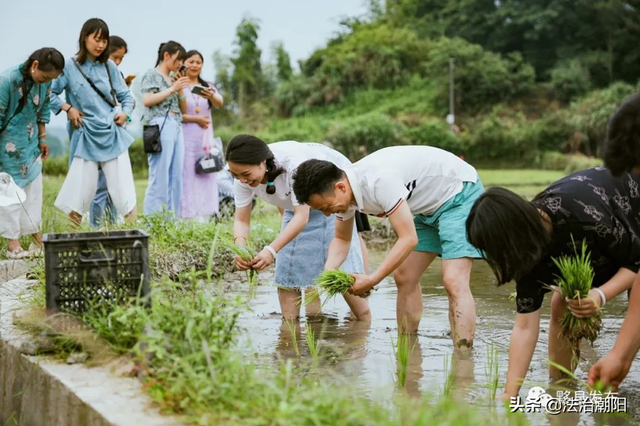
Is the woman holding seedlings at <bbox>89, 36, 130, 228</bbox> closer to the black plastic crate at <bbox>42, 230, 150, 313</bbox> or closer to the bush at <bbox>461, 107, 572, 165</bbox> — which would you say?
the black plastic crate at <bbox>42, 230, 150, 313</bbox>

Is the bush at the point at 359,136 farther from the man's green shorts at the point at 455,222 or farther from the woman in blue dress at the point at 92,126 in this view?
the man's green shorts at the point at 455,222

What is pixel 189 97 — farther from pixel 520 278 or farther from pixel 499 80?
pixel 499 80

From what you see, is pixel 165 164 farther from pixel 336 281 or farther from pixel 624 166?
pixel 624 166

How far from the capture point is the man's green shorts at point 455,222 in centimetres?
513

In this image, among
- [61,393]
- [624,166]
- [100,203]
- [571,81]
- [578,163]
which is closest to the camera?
[624,166]

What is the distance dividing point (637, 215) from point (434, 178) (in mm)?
1417

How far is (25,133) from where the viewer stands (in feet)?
23.7

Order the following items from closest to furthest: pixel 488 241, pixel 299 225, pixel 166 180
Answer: pixel 488 241, pixel 299 225, pixel 166 180

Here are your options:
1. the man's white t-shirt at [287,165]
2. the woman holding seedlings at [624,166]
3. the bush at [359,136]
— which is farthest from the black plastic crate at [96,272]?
the bush at [359,136]

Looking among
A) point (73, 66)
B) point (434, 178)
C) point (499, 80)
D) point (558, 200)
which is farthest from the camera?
point (499, 80)

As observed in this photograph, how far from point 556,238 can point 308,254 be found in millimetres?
2380

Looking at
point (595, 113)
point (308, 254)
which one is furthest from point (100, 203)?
point (595, 113)

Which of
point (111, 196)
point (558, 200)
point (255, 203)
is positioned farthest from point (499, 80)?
point (558, 200)

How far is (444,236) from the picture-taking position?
521cm
